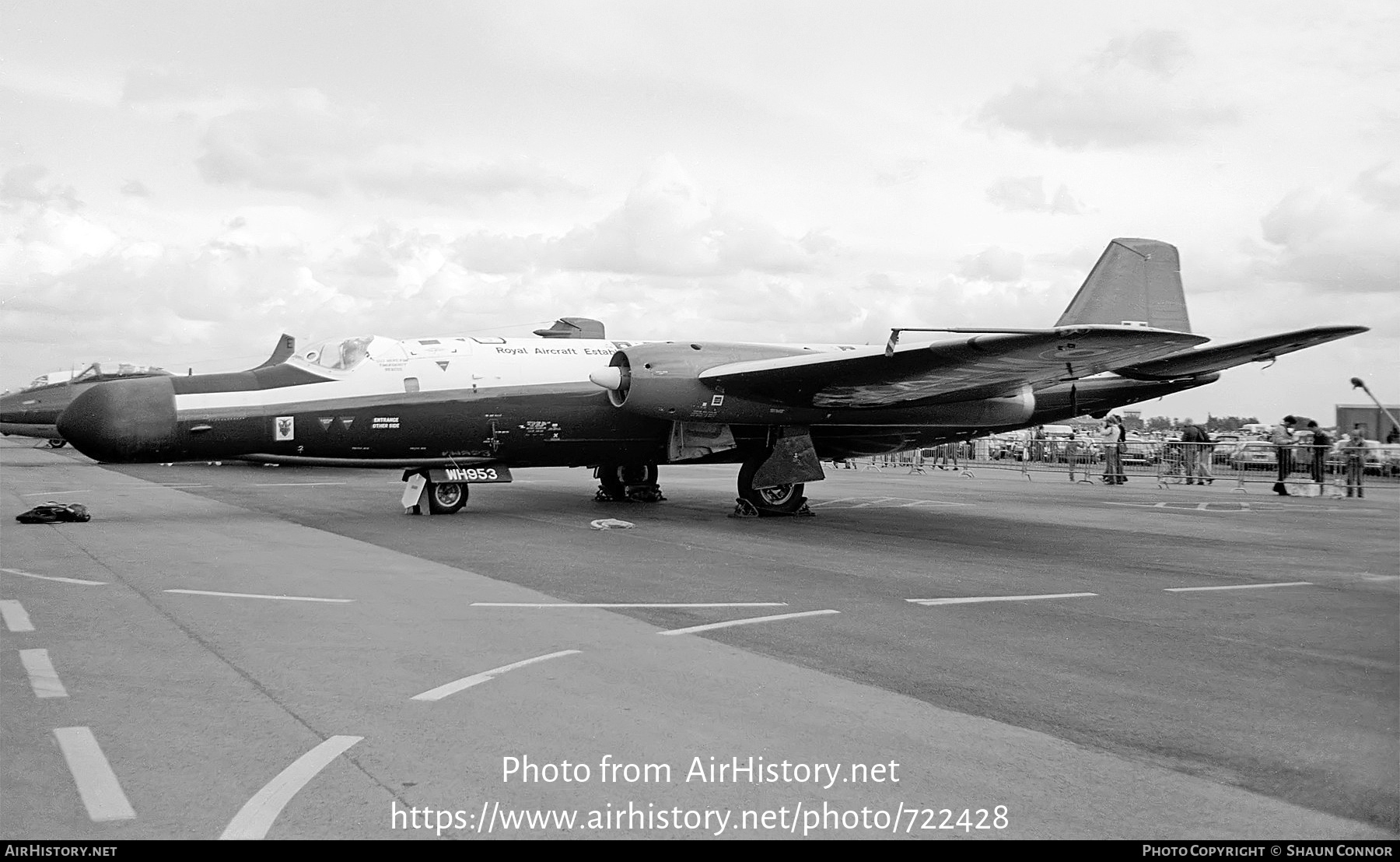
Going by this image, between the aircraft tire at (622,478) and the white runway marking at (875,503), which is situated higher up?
the aircraft tire at (622,478)

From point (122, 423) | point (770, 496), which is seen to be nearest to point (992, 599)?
point (770, 496)

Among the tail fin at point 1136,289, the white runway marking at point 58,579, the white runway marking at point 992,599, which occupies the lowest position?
the white runway marking at point 992,599

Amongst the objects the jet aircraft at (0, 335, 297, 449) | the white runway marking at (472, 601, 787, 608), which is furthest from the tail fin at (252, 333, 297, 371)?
the white runway marking at (472, 601, 787, 608)

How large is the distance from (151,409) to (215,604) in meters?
6.79

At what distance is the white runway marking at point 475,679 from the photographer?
5617mm

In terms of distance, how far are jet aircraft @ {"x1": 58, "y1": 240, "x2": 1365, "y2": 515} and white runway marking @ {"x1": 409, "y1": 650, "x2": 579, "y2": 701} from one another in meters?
7.59

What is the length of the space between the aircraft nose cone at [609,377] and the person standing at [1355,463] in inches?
723

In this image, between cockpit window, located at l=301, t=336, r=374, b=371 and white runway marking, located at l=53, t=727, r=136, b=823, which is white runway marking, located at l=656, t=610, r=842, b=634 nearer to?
white runway marking, located at l=53, t=727, r=136, b=823

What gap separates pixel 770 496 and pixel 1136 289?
762cm

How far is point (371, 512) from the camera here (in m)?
16.9

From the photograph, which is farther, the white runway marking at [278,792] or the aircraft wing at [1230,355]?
the aircraft wing at [1230,355]

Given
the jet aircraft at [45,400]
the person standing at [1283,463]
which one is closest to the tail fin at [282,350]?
the jet aircraft at [45,400]

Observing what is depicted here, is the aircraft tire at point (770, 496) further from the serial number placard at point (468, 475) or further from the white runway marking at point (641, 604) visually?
the white runway marking at point (641, 604)

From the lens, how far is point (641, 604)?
8547 millimetres
